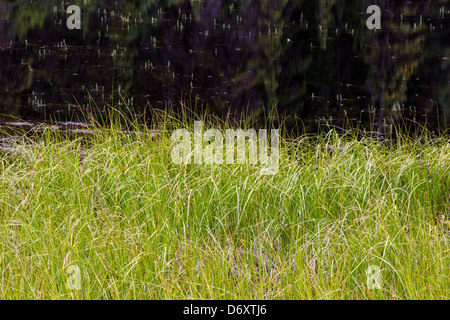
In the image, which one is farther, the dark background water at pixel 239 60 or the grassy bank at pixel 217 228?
the dark background water at pixel 239 60

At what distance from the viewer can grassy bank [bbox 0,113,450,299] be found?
9.62ft

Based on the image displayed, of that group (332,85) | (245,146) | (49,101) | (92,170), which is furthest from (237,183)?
(332,85)

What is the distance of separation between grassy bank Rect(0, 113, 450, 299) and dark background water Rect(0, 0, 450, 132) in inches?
95.4

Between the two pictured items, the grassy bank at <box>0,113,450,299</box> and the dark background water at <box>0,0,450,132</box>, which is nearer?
the grassy bank at <box>0,113,450,299</box>

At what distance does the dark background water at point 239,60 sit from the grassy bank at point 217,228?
2424 mm

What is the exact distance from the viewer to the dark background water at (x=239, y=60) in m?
8.87

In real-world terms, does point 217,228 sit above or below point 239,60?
below

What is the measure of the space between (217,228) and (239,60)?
878 centimetres

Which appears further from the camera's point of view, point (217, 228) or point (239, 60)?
point (239, 60)

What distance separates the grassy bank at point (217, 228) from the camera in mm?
2932

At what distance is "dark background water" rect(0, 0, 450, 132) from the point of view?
8.87 m

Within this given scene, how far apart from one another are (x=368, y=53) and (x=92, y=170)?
9802 mm

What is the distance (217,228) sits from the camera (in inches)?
149

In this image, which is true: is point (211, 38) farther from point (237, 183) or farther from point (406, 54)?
point (237, 183)
